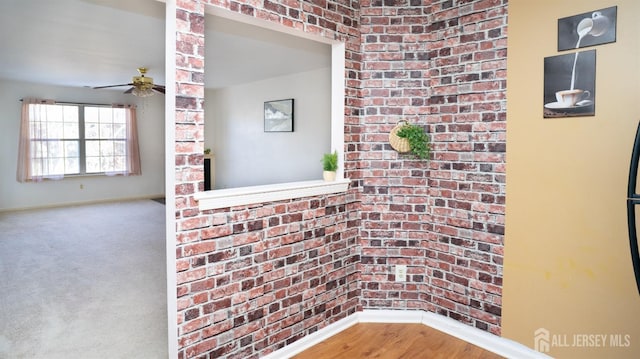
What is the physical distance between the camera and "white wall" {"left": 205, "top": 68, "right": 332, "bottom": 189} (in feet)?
20.1

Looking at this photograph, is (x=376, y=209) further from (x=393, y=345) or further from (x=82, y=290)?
(x=82, y=290)

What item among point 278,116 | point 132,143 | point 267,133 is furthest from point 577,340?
point 132,143

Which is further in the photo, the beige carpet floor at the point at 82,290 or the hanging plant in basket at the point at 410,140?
the hanging plant in basket at the point at 410,140

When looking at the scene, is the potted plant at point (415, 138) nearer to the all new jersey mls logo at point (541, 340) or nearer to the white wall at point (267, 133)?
the all new jersey mls logo at point (541, 340)

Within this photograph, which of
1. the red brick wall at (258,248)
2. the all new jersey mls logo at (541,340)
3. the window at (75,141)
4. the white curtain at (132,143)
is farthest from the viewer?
the white curtain at (132,143)

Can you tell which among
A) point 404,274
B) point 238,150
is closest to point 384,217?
point 404,274

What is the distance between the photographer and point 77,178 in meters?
8.20

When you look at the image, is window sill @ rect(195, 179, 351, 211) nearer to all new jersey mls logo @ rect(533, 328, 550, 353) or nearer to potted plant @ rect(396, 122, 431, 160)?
potted plant @ rect(396, 122, 431, 160)

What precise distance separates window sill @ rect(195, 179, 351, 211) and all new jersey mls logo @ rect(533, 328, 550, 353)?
1554mm

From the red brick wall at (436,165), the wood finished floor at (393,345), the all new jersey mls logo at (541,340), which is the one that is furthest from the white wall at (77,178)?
the all new jersey mls logo at (541,340)

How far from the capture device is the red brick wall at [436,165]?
8.67ft

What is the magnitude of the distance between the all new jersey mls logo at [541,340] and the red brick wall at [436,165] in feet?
0.78

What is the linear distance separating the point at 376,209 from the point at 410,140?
588 millimetres

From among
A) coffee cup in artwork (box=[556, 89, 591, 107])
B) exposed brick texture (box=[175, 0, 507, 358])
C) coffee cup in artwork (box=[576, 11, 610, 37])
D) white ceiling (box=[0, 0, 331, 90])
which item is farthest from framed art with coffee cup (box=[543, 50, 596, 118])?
white ceiling (box=[0, 0, 331, 90])
